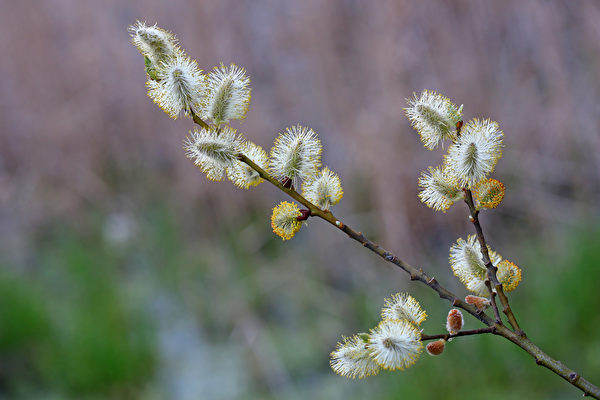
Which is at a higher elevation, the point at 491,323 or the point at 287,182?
the point at 287,182

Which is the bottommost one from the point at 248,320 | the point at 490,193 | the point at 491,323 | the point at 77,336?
the point at 491,323

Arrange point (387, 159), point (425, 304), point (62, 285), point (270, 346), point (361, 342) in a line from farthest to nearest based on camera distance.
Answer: point (62, 285) → point (270, 346) → point (387, 159) → point (425, 304) → point (361, 342)

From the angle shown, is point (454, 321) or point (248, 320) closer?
point (454, 321)

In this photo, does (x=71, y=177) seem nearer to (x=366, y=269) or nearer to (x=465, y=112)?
(x=366, y=269)

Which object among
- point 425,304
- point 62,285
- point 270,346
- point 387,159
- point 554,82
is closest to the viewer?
point 554,82

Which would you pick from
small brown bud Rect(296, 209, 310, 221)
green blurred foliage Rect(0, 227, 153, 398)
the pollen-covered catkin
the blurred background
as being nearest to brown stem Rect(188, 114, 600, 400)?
small brown bud Rect(296, 209, 310, 221)

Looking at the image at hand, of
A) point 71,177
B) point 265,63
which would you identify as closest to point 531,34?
point 265,63

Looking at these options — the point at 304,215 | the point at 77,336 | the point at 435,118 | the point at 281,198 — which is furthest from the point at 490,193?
the point at 281,198

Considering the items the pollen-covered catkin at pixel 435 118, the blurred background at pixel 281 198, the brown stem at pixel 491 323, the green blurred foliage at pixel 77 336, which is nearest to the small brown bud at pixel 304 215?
the brown stem at pixel 491 323

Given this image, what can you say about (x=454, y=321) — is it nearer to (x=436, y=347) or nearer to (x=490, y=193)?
(x=436, y=347)
